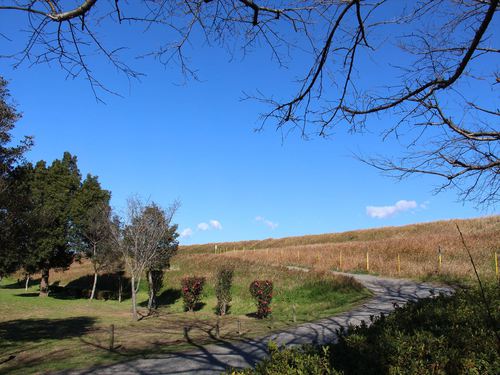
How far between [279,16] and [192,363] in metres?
9.23

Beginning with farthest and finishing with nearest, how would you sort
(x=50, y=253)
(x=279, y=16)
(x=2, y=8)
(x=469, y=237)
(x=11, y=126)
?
(x=50, y=253) < (x=469, y=237) < (x=11, y=126) < (x=279, y=16) < (x=2, y=8)

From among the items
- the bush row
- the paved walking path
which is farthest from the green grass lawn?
the paved walking path

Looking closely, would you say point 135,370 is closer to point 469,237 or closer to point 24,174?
point 24,174

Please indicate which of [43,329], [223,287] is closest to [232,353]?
[223,287]

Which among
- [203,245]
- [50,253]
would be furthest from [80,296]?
[203,245]

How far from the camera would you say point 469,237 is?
3084 centimetres

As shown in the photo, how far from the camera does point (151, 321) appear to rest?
69.8 ft

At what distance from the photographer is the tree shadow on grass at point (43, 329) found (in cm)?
1659

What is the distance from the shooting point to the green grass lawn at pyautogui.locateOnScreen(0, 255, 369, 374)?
503 inches

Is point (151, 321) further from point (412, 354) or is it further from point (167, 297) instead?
point (412, 354)

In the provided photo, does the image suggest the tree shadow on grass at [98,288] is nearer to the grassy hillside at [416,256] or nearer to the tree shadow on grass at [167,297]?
the tree shadow on grass at [167,297]

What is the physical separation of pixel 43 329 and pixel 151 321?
16.4 ft

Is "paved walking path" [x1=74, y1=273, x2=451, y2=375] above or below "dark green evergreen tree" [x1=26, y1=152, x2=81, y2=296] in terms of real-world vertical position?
below

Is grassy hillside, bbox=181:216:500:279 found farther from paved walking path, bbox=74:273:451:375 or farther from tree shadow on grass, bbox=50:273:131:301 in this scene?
tree shadow on grass, bbox=50:273:131:301
